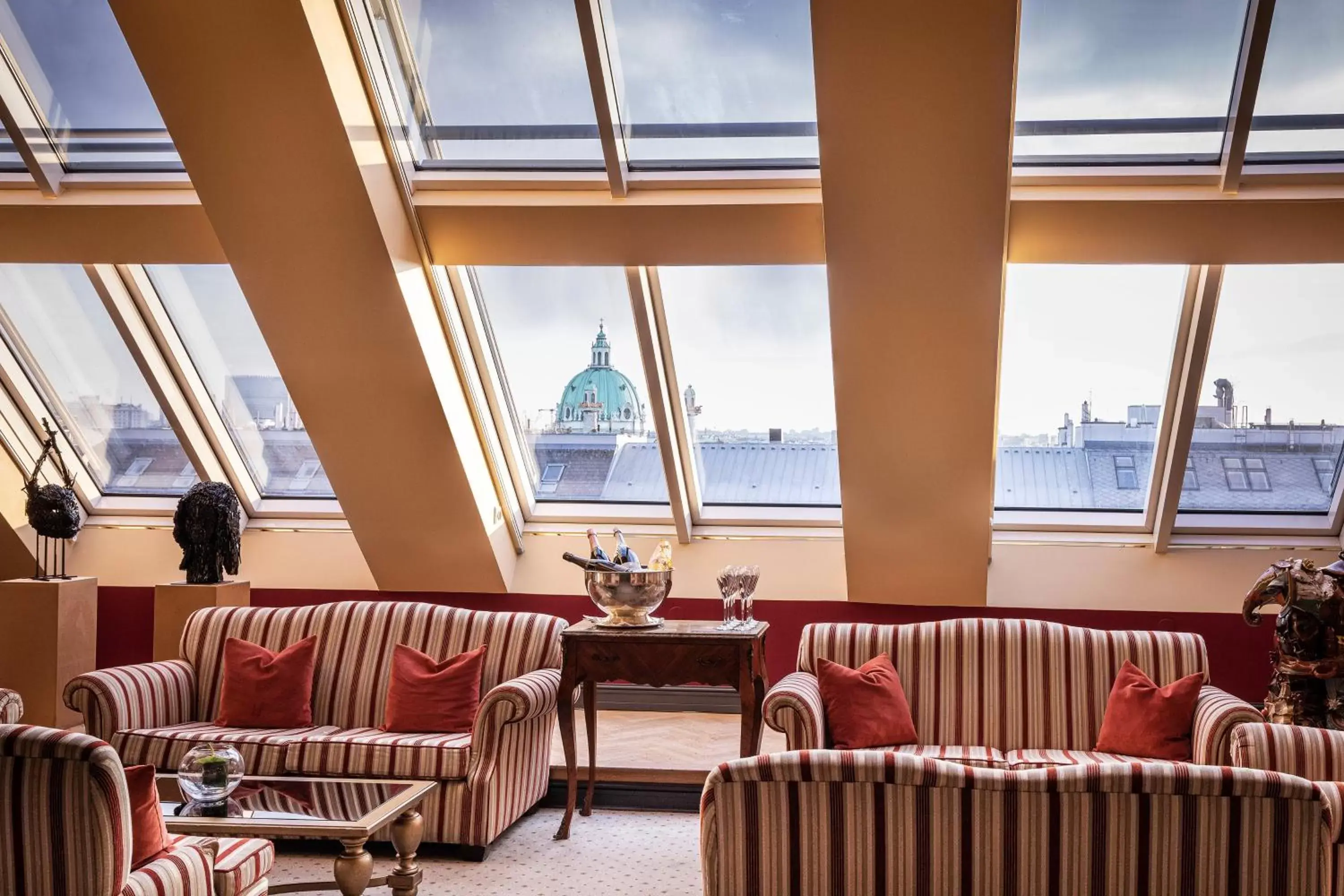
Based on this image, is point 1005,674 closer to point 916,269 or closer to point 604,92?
point 916,269

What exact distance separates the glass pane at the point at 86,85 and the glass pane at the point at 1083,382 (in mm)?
4139

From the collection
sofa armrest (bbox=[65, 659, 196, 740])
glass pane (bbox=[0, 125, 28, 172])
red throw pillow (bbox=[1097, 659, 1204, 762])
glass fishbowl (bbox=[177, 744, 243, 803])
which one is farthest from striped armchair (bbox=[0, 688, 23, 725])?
red throw pillow (bbox=[1097, 659, 1204, 762])

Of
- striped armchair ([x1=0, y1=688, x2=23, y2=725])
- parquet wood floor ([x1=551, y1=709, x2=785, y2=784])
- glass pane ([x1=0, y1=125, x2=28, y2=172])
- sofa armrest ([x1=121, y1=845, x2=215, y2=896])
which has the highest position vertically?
glass pane ([x1=0, y1=125, x2=28, y2=172])

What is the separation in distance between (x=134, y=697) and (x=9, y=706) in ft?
1.39

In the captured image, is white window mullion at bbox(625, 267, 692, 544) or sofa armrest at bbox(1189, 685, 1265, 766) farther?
white window mullion at bbox(625, 267, 692, 544)

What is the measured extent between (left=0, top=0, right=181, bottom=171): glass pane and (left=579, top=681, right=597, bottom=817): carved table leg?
3133 millimetres

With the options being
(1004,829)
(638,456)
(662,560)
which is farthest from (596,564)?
(1004,829)

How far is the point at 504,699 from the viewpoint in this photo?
419cm

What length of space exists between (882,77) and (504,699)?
2645 millimetres

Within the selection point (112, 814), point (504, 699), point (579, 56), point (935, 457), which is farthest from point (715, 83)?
point (112, 814)

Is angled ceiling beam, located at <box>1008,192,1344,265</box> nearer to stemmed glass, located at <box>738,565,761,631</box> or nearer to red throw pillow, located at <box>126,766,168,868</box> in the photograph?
stemmed glass, located at <box>738,565,761,631</box>

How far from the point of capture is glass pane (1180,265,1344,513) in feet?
17.5

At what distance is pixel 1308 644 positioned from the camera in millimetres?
4062

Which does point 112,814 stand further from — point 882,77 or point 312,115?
point 882,77
